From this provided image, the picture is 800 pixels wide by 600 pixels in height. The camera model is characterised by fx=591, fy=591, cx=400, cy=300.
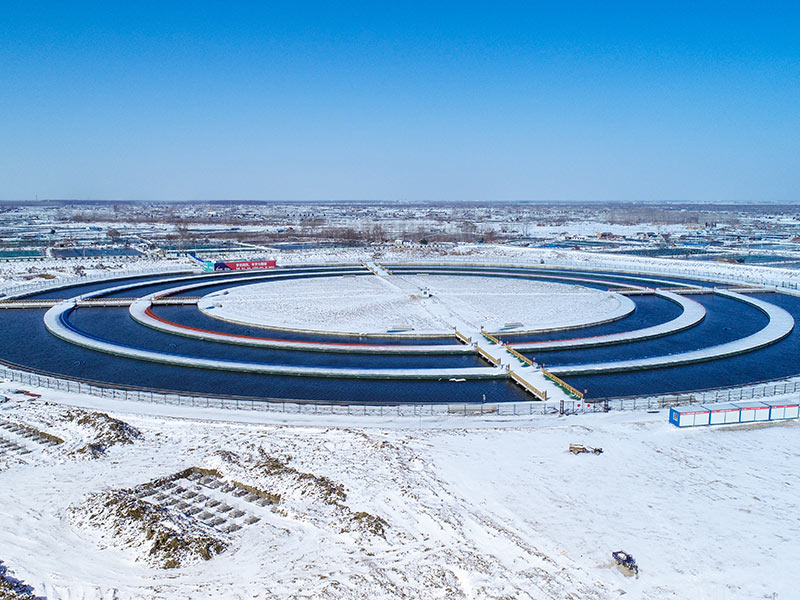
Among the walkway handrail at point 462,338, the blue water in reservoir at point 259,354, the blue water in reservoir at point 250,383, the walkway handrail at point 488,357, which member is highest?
the walkway handrail at point 462,338

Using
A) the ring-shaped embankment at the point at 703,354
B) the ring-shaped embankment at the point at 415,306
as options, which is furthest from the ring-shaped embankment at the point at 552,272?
the ring-shaped embankment at the point at 703,354

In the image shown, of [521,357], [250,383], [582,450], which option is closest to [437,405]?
[582,450]

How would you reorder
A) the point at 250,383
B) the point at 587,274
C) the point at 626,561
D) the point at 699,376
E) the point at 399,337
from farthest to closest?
1. the point at 587,274
2. the point at 399,337
3. the point at 699,376
4. the point at 250,383
5. the point at 626,561

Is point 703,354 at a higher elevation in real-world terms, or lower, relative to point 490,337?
lower

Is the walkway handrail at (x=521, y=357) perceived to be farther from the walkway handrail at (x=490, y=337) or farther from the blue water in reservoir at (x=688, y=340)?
the walkway handrail at (x=490, y=337)

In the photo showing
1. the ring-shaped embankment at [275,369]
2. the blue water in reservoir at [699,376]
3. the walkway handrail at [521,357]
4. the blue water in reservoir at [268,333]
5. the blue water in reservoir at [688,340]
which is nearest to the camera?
the blue water in reservoir at [699,376]

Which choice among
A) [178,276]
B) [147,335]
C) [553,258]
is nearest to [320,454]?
[147,335]

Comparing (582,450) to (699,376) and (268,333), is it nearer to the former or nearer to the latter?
(699,376)
